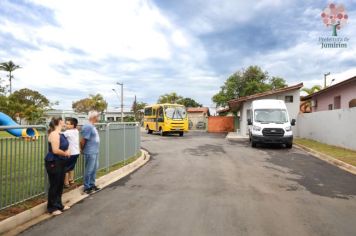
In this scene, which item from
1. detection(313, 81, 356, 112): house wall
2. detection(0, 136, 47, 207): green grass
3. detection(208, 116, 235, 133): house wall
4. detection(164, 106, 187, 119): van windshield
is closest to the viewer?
detection(0, 136, 47, 207): green grass

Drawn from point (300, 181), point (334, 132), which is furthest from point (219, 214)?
point (334, 132)

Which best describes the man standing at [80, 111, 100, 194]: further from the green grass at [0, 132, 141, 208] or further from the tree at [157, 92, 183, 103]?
the tree at [157, 92, 183, 103]

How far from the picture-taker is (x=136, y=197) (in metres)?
8.10

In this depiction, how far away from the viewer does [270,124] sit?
21.2 metres

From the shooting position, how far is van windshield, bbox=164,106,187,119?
1350 inches

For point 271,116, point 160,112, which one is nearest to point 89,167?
point 271,116

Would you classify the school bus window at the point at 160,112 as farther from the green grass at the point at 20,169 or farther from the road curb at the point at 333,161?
the green grass at the point at 20,169

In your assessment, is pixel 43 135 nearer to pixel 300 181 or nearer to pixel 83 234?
pixel 83 234

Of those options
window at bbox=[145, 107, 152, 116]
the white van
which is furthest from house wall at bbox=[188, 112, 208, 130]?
the white van

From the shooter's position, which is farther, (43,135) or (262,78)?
(262,78)

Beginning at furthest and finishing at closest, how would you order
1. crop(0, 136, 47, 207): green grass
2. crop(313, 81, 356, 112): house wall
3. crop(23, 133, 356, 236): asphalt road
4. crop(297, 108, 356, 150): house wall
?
crop(313, 81, 356, 112): house wall
crop(297, 108, 356, 150): house wall
crop(0, 136, 47, 207): green grass
crop(23, 133, 356, 236): asphalt road

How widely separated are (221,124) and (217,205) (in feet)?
134

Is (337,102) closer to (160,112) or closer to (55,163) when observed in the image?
(160,112)

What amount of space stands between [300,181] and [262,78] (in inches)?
1743
